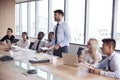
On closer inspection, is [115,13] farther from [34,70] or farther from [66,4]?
[34,70]

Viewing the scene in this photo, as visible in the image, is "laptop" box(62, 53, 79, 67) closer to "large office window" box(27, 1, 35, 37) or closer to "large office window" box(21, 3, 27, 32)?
"large office window" box(27, 1, 35, 37)

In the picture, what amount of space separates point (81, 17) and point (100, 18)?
0.79m

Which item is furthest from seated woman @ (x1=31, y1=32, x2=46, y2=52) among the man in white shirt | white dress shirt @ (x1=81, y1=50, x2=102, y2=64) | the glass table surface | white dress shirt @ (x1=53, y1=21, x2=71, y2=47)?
the man in white shirt

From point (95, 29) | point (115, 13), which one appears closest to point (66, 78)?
point (115, 13)

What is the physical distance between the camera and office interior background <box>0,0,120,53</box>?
5.30 m

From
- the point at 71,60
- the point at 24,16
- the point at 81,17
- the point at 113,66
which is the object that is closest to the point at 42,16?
the point at 24,16

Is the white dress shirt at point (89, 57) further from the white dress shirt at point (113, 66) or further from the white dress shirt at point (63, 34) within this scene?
the white dress shirt at point (113, 66)

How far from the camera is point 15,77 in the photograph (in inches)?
108

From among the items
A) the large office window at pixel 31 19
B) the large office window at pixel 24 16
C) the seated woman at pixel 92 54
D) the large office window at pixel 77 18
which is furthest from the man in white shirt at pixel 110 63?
the large office window at pixel 24 16

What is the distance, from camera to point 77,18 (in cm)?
661

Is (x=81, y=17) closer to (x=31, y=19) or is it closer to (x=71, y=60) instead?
(x=31, y=19)

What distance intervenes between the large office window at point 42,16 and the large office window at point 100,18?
8.10 feet

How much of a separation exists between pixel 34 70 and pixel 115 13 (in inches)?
131

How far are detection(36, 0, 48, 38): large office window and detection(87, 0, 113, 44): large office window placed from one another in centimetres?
247
